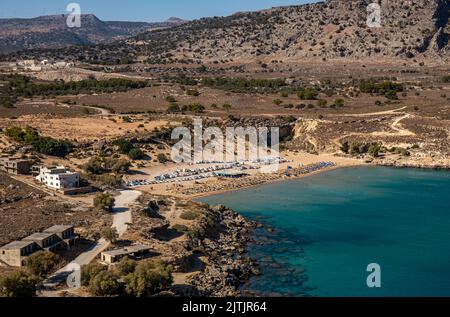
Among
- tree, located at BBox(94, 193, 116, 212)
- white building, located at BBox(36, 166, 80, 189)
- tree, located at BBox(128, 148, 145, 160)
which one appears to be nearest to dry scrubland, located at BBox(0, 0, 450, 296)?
tree, located at BBox(128, 148, 145, 160)

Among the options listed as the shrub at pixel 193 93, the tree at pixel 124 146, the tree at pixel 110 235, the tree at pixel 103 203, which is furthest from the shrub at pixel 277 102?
the tree at pixel 110 235

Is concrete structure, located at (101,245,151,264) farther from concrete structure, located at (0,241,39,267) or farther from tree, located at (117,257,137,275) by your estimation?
concrete structure, located at (0,241,39,267)

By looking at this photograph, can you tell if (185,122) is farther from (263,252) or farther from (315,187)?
(263,252)

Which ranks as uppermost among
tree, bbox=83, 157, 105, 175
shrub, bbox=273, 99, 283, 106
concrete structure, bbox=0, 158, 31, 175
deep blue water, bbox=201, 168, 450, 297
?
shrub, bbox=273, 99, 283, 106

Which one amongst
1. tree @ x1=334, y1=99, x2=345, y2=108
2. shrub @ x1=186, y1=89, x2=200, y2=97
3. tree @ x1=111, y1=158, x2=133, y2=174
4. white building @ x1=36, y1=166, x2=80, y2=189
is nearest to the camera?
white building @ x1=36, y1=166, x2=80, y2=189

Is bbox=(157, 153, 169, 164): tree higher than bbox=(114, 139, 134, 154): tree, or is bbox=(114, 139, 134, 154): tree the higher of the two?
bbox=(114, 139, 134, 154): tree

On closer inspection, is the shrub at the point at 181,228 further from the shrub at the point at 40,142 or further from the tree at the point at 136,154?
the shrub at the point at 40,142

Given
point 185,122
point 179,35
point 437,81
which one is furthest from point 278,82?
point 179,35
